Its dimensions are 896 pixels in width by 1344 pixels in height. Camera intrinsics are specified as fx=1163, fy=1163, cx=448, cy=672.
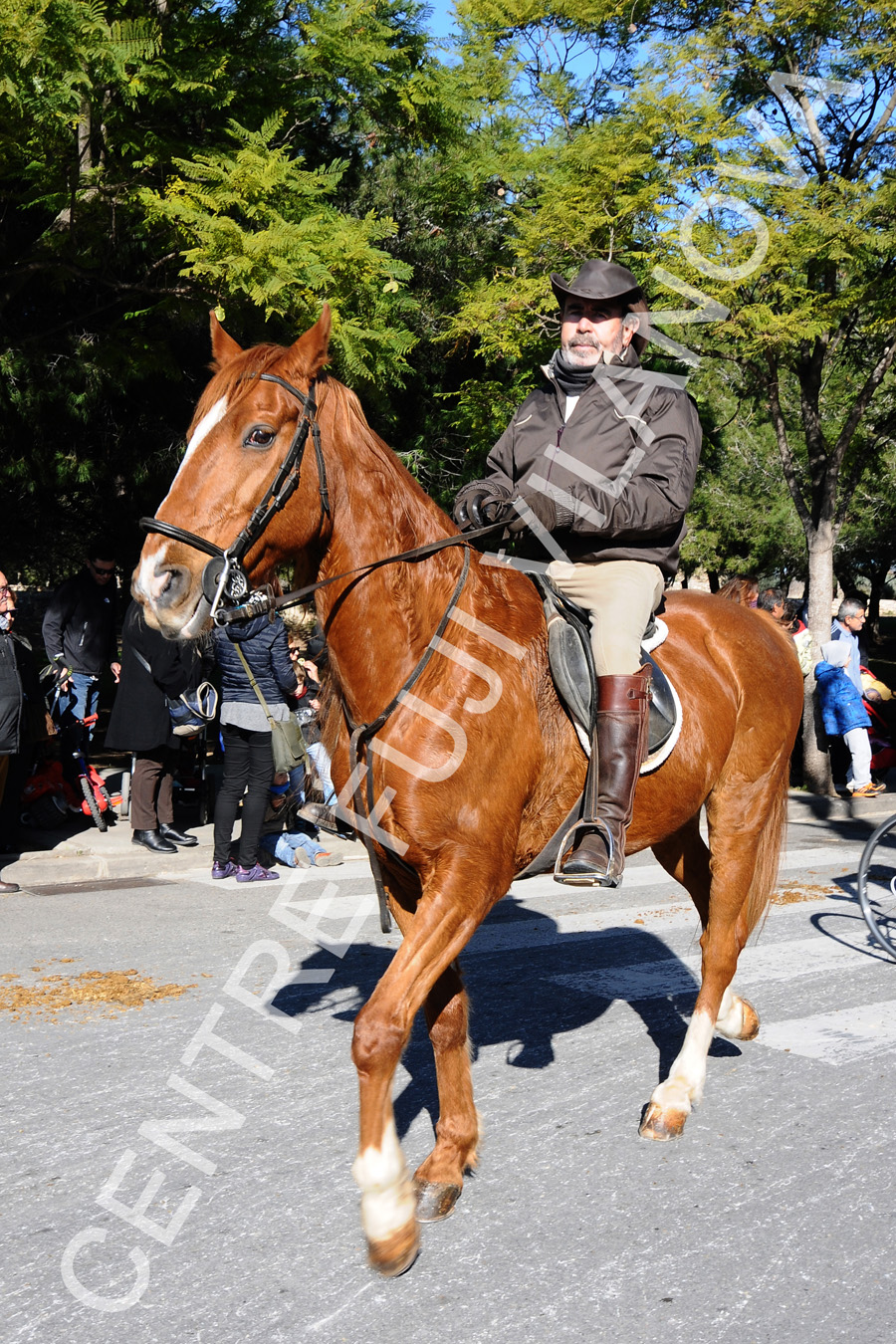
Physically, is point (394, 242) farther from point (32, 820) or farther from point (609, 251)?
point (32, 820)

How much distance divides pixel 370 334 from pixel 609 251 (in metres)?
3.59

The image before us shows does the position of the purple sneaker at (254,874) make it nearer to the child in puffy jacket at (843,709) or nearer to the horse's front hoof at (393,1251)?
the horse's front hoof at (393,1251)

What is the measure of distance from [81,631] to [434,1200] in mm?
7955

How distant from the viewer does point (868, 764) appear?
42.1 feet

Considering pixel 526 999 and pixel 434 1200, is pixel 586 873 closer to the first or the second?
pixel 434 1200

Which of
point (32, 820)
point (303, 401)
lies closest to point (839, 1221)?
point (303, 401)

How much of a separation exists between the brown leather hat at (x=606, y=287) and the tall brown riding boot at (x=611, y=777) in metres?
1.38

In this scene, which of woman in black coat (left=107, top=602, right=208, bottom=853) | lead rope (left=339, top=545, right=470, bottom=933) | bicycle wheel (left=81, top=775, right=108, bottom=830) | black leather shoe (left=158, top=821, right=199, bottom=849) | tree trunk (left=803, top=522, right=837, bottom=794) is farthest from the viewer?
tree trunk (left=803, top=522, right=837, bottom=794)

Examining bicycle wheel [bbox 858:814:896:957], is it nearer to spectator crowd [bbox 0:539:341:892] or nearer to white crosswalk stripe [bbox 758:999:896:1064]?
white crosswalk stripe [bbox 758:999:896:1064]

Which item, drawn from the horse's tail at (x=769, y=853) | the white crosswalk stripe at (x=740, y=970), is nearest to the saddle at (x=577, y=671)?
the horse's tail at (x=769, y=853)

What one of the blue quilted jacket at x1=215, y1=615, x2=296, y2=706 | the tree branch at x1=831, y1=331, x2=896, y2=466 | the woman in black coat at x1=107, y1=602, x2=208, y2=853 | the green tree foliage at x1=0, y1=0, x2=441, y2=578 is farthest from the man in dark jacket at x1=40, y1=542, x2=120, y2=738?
the tree branch at x1=831, y1=331, x2=896, y2=466

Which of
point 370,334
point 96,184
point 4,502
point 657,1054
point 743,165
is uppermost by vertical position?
point 743,165

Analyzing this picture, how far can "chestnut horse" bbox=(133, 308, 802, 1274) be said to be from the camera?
3303mm

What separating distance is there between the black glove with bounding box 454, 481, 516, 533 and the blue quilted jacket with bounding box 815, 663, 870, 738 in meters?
9.41
